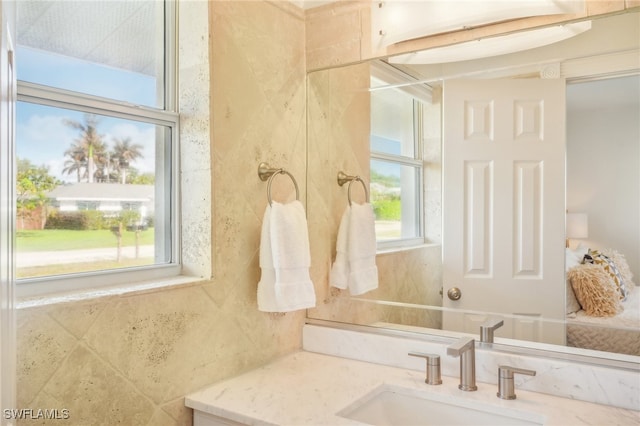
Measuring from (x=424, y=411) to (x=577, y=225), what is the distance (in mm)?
701

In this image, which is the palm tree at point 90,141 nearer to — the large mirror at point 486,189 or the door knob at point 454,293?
the large mirror at point 486,189

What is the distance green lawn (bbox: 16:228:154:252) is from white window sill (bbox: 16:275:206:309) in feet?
0.40

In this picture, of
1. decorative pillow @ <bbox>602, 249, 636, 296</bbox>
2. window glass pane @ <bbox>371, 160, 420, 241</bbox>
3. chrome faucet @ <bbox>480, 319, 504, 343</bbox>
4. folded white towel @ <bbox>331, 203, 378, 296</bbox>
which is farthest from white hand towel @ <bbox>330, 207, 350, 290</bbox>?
decorative pillow @ <bbox>602, 249, 636, 296</bbox>

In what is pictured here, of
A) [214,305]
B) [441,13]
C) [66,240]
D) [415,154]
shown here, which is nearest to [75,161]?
[66,240]

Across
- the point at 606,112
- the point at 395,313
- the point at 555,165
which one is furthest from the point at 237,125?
the point at 606,112

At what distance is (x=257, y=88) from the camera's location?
5.55 ft

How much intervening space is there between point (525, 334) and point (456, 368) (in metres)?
0.24

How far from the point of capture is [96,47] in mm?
1374

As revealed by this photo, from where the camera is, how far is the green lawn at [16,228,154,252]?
121cm

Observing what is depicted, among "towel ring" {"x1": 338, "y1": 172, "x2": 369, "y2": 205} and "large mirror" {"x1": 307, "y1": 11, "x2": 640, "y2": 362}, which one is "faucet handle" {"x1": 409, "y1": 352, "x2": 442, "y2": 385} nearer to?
"large mirror" {"x1": 307, "y1": 11, "x2": 640, "y2": 362}

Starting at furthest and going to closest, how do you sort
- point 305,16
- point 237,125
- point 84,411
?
point 305,16 < point 237,125 < point 84,411

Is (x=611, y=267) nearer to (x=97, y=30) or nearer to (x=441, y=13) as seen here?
(x=441, y=13)

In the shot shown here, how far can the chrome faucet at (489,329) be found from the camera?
5.00 ft

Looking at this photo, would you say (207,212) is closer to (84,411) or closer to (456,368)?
(84,411)
